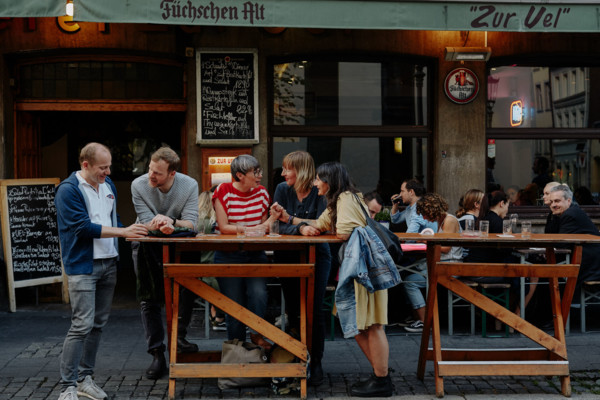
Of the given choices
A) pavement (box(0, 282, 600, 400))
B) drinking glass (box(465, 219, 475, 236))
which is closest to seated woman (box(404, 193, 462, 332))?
pavement (box(0, 282, 600, 400))

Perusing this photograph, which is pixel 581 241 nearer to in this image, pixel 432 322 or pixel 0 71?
pixel 432 322

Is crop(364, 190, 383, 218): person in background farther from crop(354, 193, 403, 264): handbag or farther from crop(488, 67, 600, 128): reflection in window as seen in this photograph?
crop(354, 193, 403, 264): handbag

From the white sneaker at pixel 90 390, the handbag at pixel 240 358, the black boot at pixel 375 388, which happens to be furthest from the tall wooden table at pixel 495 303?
the white sneaker at pixel 90 390

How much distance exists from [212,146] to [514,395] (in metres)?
4.68

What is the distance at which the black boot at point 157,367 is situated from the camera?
5.68m

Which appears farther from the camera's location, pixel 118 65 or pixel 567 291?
pixel 118 65

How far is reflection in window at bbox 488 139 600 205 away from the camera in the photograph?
9234mm

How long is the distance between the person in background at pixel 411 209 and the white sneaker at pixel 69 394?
154 inches

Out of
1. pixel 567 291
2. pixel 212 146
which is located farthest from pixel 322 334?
pixel 212 146

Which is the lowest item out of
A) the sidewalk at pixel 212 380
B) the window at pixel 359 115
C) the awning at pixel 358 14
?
the sidewalk at pixel 212 380

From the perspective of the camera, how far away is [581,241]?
5.29 metres

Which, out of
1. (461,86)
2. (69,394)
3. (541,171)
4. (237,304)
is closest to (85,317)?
(69,394)

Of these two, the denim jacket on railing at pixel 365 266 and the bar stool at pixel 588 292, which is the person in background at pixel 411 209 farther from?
the denim jacket on railing at pixel 365 266

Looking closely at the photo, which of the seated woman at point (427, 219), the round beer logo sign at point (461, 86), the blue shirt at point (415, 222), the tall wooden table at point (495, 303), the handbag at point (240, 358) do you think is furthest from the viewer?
the round beer logo sign at point (461, 86)
